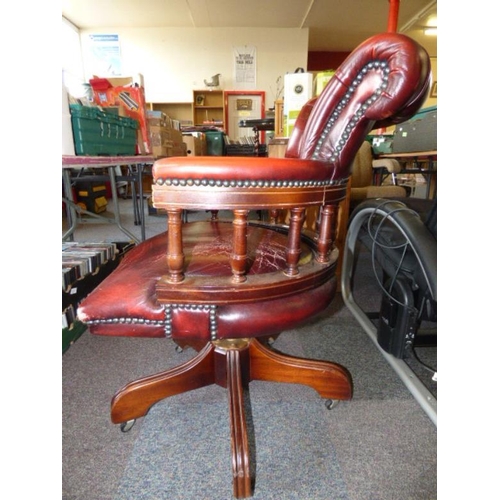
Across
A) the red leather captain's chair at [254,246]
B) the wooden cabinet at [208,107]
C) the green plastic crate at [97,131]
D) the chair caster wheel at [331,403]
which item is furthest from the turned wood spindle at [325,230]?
the wooden cabinet at [208,107]

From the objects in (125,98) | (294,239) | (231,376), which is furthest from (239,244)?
(125,98)

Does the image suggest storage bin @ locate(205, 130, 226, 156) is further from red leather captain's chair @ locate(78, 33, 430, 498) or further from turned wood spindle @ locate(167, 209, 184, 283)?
turned wood spindle @ locate(167, 209, 184, 283)

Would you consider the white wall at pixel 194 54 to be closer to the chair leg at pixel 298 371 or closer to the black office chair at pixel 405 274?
the black office chair at pixel 405 274

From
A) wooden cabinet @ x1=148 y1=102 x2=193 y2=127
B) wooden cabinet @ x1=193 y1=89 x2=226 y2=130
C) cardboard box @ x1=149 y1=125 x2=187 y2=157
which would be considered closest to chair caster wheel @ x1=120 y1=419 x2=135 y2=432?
cardboard box @ x1=149 y1=125 x2=187 y2=157

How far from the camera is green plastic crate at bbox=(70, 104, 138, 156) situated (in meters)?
1.22

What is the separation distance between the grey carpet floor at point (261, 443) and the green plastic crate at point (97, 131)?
0.85 metres

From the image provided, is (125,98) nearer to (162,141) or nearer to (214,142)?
(162,141)

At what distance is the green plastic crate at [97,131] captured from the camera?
1224 mm

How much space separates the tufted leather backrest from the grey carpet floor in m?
0.69

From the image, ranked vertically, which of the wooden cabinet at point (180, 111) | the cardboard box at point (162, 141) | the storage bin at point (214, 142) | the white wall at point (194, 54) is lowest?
the cardboard box at point (162, 141)

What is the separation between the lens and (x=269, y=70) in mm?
5617

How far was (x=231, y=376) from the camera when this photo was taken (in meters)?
0.86

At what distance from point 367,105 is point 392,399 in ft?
2.85
